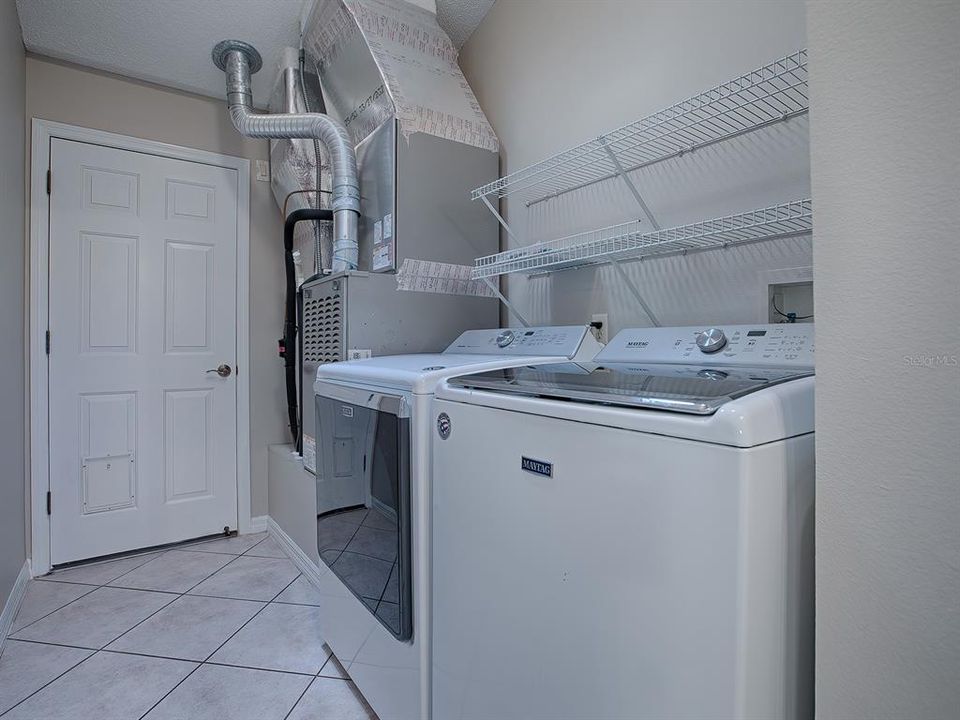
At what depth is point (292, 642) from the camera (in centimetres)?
183

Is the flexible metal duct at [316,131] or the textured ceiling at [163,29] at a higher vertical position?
the textured ceiling at [163,29]

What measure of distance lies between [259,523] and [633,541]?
2.83 meters

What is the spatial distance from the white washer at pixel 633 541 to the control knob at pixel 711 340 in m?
0.08

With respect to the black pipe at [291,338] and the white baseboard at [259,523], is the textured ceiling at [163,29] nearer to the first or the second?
the black pipe at [291,338]

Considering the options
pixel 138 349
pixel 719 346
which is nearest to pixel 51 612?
pixel 138 349

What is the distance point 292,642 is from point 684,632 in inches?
65.7

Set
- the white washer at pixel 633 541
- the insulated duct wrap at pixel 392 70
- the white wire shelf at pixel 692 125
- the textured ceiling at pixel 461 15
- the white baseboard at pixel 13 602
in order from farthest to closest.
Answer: the textured ceiling at pixel 461 15, the insulated duct wrap at pixel 392 70, the white baseboard at pixel 13 602, the white wire shelf at pixel 692 125, the white washer at pixel 633 541

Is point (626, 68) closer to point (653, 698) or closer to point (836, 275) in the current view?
point (836, 275)

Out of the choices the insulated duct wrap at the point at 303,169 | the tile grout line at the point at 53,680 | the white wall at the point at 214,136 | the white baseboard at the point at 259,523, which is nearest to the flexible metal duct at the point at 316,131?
the insulated duct wrap at the point at 303,169

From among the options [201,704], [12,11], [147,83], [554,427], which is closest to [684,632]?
[554,427]

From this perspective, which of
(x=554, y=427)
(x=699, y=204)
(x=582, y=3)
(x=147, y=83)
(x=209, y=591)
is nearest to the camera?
(x=554, y=427)

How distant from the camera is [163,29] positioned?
228cm

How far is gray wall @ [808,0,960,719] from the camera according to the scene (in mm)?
484

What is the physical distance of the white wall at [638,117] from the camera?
126 cm
